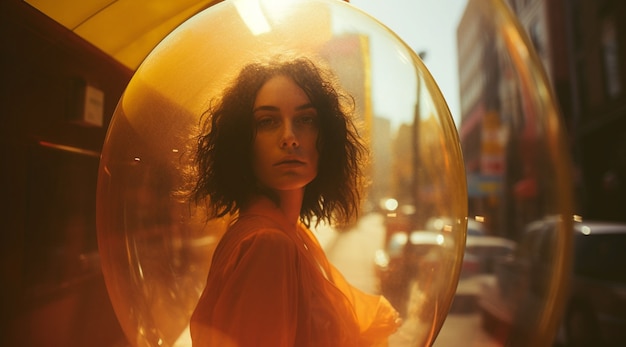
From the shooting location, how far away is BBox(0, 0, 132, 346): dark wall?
1201 mm

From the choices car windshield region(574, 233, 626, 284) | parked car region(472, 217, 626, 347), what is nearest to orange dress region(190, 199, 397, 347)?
parked car region(472, 217, 626, 347)

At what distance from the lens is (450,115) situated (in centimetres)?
108

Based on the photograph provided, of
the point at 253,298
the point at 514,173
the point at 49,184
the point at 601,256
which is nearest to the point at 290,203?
the point at 253,298

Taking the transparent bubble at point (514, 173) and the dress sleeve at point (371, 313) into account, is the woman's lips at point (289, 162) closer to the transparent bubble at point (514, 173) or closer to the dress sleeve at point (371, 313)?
the dress sleeve at point (371, 313)

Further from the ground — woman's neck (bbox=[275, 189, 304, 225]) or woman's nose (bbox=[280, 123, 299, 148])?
woman's nose (bbox=[280, 123, 299, 148])

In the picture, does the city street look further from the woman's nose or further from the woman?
the woman's nose

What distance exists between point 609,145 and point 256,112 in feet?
37.7

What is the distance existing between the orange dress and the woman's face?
0.08 m

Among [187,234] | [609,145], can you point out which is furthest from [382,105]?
[609,145]

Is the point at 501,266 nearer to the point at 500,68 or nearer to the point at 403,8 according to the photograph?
the point at 500,68

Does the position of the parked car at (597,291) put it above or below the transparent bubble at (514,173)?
below

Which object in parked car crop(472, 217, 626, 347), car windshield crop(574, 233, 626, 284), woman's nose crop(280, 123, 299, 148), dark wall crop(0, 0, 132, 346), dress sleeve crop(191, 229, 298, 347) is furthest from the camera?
car windshield crop(574, 233, 626, 284)

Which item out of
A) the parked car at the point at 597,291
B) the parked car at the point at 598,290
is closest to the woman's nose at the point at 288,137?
the parked car at the point at 597,291

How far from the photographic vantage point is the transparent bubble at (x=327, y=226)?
0.97 meters
